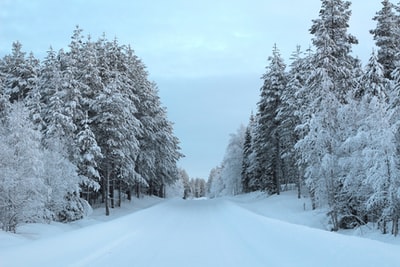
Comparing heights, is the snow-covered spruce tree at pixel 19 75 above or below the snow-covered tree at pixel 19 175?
above

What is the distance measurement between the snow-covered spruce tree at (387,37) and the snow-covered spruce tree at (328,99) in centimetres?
230

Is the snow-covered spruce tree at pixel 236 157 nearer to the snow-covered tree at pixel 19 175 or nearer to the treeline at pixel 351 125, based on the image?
the treeline at pixel 351 125

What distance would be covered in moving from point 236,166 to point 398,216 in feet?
189

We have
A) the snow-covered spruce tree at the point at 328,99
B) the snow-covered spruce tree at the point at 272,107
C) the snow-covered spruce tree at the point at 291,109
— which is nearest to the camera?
the snow-covered spruce tree at the point at 328,99

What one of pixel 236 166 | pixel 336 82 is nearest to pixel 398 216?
pixel 336 82

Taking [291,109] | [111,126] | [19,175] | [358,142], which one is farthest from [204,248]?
[291,109]

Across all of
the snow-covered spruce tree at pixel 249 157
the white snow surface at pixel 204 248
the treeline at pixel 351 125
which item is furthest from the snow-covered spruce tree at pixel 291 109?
the white snow surface at pixel 204 248

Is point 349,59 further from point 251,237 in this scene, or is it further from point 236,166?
point 236,166

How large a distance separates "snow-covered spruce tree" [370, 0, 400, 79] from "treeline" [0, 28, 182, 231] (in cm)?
1932

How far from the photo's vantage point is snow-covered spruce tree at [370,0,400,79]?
2717cm

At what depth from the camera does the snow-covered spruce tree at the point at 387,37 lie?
89.1 ft

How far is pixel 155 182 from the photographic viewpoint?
52250mm

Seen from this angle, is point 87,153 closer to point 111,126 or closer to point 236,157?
point 111,126

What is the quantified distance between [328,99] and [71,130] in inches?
705
